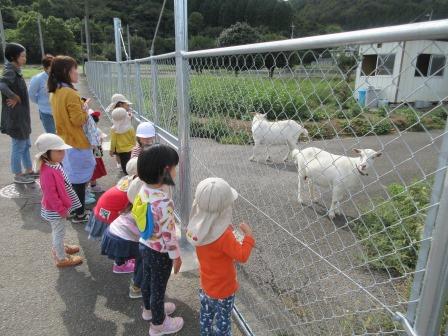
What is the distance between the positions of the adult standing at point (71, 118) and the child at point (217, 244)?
2.33 metres

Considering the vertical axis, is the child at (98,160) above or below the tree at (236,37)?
below

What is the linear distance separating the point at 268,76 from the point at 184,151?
3.89 ft

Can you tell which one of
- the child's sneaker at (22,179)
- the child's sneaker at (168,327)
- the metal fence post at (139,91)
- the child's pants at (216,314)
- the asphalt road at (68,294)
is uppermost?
the metal fence post at (139,91)

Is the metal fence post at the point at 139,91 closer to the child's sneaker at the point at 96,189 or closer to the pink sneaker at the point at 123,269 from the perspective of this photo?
the child's sneaker at the point at 96,189

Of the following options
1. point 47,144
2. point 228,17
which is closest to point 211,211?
point 47,144

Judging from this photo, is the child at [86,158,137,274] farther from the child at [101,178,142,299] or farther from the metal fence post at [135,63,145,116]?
the metal fence post at [135,63,145,116]

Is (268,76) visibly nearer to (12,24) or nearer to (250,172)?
(250,172)

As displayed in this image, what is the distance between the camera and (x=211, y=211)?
1.86 m

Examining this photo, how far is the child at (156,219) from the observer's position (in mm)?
2170

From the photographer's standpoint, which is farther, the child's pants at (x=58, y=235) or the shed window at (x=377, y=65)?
the child's pants at (x=58, y=235)

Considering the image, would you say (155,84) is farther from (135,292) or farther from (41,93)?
(135,292)

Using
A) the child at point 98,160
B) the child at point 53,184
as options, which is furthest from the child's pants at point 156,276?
the child at point 98,160

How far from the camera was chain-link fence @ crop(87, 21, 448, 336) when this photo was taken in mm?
1117

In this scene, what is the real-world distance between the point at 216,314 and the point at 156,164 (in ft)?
3.21
